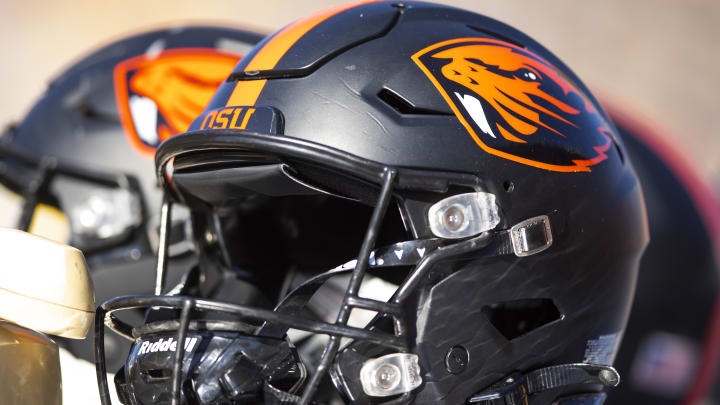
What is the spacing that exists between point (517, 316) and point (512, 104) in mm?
326

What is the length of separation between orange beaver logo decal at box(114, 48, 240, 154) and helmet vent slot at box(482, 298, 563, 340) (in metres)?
0.72

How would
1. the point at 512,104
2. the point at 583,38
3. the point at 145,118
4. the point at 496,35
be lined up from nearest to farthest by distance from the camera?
1. the point at 512,104
2. the point at 496,35
3. the point at 145,118
4. the point at 583,38

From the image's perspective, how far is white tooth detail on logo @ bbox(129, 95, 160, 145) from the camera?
1.53 meters

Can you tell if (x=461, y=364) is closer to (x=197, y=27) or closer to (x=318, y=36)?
(x=318, y=36)

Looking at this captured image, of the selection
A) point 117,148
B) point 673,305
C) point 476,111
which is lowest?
point 673,305

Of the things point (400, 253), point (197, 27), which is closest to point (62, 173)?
point (197, 27)

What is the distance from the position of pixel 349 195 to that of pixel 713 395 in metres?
1.65

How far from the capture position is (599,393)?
1003 mm

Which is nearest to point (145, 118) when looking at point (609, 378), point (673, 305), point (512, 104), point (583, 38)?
point (512, 104)

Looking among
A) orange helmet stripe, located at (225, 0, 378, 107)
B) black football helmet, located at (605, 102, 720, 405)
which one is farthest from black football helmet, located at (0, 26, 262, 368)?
black football helmet, located at (605, 102, 720, 405)

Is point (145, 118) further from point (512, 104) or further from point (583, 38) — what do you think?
point (583, 38)

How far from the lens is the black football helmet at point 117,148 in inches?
59.9

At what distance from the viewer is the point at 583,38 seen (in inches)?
152

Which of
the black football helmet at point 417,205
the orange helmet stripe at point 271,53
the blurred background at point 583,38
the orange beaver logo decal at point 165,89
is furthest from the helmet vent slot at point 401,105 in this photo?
the blurred background at point 583,38
